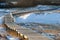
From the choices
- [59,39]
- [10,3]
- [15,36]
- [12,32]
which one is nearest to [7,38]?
[15,36]

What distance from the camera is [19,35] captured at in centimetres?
243

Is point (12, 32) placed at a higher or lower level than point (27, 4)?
higher

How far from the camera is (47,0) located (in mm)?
7375

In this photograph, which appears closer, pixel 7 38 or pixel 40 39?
pixel 40 39

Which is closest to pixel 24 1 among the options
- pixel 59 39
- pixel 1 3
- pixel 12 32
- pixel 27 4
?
pixel 27 4

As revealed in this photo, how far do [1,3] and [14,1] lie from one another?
20.6 inches

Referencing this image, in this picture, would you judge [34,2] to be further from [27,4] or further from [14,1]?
[14,1]

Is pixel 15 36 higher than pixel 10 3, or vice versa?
pixel 15 36

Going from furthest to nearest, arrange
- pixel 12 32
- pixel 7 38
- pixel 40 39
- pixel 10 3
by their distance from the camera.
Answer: pixel 10 3, pixel 12 32, pixel 7 38, pixel 40 39

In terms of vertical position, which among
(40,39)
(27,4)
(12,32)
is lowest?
(27,4)

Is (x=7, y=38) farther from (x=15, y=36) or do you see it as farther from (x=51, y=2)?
(x=51, y=2)

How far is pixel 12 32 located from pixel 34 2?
4798 mm

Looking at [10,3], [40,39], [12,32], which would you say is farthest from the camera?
[10,3]

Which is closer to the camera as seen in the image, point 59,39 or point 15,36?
point 59,39
